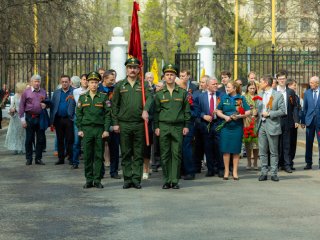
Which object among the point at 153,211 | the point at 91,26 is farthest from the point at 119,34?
the point at 153,211

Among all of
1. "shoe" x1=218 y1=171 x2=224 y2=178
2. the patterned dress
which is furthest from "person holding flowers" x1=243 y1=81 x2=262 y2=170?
the patterned dress

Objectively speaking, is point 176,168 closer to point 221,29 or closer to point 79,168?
point 79,168

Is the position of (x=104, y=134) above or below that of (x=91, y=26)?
below

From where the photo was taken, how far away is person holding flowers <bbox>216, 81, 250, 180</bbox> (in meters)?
16.0

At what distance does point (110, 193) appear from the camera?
14.1 m

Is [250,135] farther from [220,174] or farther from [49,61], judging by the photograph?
[49,61]

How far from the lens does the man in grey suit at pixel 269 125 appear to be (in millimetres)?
15938

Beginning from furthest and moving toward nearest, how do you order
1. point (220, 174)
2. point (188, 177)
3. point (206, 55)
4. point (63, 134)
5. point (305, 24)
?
point (305, 24), point (206, 55), point (63, 134), point (220, 174), point (188, 177)

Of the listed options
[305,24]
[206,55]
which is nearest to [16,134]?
[206,55]

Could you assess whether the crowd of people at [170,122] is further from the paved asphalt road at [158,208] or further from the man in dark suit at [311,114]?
the paved asphalt road at [158,208]

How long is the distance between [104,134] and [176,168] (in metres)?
1.18

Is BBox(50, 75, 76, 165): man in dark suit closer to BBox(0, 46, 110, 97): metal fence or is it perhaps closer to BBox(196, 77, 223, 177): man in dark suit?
BBox(196, 77, 223, 177): man in dark suit

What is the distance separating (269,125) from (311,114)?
2.64m

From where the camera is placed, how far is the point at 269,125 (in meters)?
16.0
